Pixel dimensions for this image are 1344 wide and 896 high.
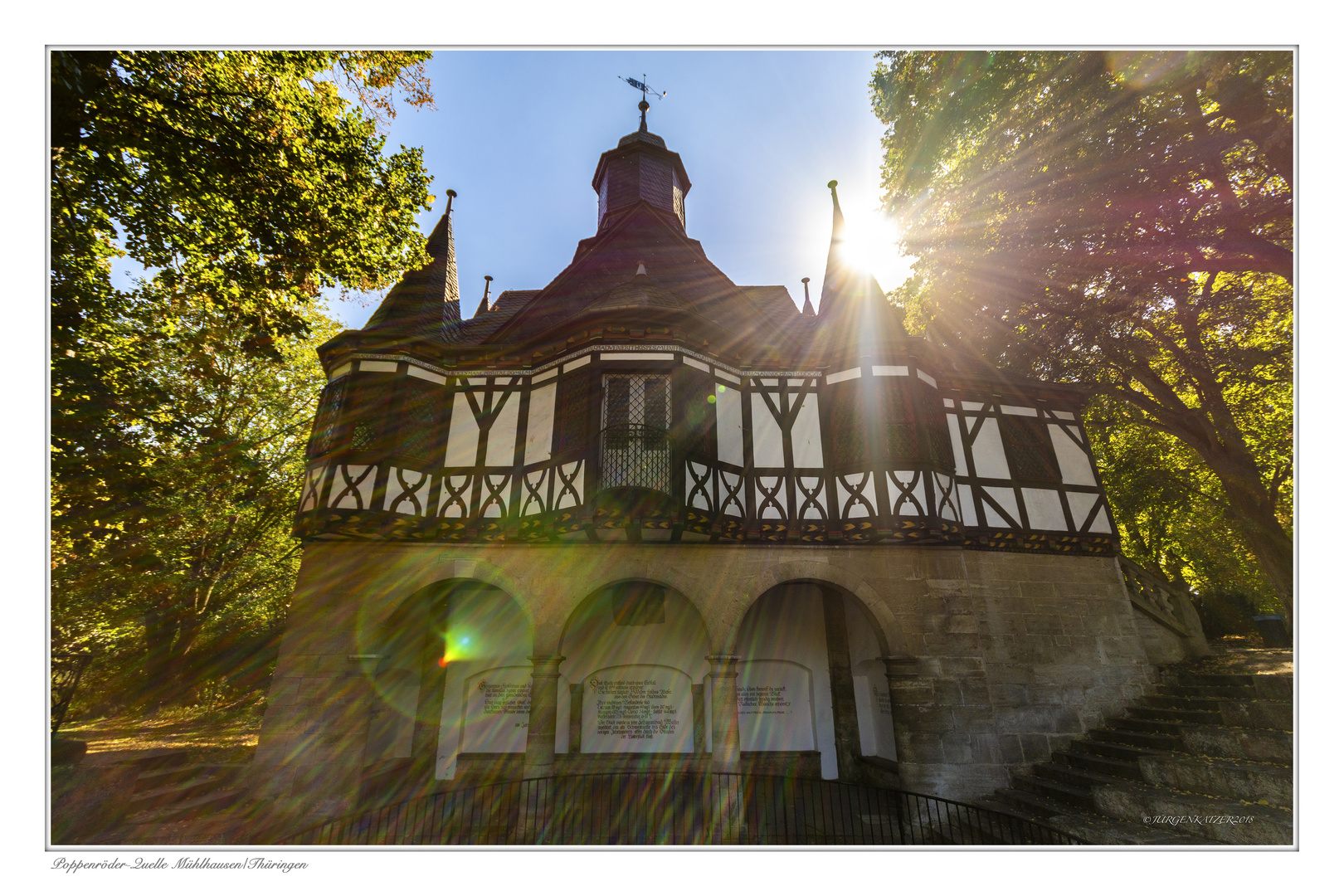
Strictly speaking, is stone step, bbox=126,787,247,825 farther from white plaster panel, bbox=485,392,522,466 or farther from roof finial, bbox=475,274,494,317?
roof finial, bbox=475,274,494,317

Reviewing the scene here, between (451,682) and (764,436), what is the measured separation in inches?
334

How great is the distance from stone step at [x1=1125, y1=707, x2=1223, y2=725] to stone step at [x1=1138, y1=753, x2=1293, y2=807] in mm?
1178

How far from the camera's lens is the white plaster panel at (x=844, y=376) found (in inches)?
456

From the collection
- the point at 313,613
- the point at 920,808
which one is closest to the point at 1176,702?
the point at 920,808

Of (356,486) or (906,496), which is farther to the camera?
(356,486)

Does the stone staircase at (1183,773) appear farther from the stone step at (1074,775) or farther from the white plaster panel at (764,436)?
the white plaster panel at (764,436)

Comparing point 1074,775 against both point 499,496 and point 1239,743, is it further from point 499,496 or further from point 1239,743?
point 499,496

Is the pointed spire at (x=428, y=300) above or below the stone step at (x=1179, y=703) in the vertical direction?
above

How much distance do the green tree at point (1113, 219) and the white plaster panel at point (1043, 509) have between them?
2473mm

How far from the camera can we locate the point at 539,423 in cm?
1141

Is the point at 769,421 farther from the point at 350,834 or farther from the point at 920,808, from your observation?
the point at 350,834

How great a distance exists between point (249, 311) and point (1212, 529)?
2864cm

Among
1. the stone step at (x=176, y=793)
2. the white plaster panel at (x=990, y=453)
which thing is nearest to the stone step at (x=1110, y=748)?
the white plaster panel at (x=990, y=453)

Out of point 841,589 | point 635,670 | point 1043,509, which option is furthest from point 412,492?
point 1043,509
